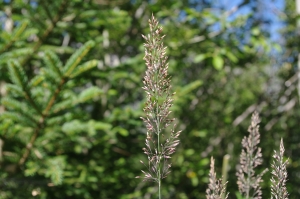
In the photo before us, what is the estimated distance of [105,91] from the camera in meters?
3.60

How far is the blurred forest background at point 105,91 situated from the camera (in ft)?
7.28

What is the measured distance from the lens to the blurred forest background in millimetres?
2219

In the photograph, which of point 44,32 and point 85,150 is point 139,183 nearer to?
point 85,150

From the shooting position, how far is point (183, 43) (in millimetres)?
3303

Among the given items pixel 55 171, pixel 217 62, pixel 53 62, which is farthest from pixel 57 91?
pixel 217 62

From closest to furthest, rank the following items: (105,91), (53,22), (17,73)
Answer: (17,73) → (53,22) → (105,91)

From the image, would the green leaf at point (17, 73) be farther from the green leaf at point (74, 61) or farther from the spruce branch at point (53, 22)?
the spruce branch at point (53, 22)

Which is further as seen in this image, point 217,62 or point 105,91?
point 105,91

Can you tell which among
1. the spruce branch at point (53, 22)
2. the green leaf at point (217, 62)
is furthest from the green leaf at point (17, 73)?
the green leaf at point (217, 62)

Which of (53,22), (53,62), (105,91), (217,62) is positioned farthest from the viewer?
(105,91)

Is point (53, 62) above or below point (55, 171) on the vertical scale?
above

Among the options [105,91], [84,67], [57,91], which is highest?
[105,91]

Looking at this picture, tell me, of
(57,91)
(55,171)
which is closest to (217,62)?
(57,91)

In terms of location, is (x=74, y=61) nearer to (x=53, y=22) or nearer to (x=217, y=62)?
(x=53, y=22)
